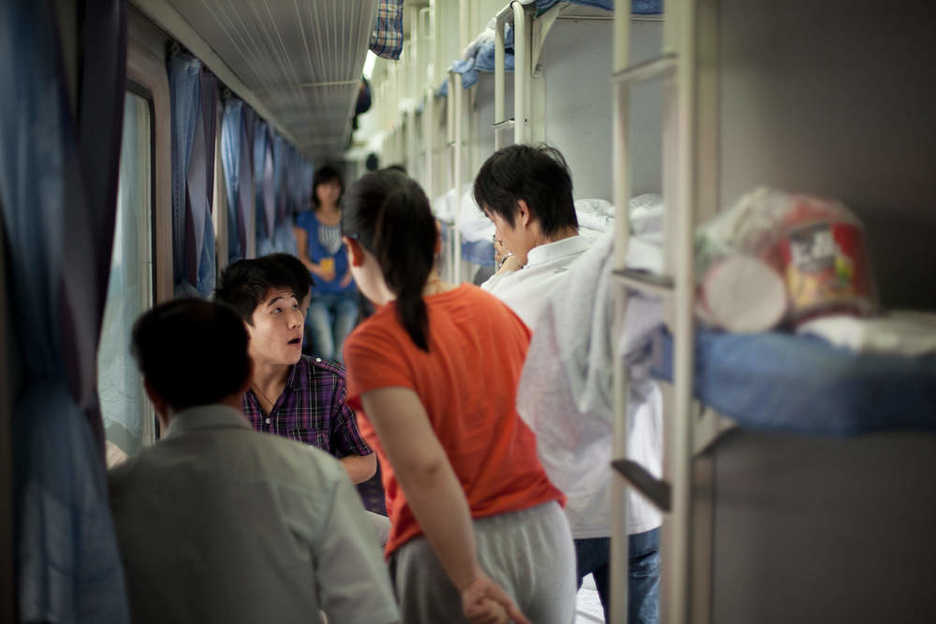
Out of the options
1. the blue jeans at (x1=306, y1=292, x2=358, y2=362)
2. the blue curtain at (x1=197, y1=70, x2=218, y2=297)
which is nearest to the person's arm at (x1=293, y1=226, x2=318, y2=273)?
the blue jeans at (x1=306, y1=292, x2=358, y2=362)

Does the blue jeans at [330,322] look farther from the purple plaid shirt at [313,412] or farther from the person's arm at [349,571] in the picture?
the person's arm at [349,571]

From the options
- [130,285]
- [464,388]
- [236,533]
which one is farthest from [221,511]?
[130,285]

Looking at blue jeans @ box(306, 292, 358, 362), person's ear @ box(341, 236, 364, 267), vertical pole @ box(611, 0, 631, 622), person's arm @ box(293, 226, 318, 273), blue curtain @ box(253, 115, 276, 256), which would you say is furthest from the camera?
person's arm @ box(293, 226, 318, 273)

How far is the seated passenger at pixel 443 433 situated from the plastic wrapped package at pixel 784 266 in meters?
0.54

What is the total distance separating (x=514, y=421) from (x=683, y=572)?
0.48m

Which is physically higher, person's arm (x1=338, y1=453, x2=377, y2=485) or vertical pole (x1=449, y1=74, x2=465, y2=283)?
vertical pole (x1=449, y1=74, x2=465, y2=283)

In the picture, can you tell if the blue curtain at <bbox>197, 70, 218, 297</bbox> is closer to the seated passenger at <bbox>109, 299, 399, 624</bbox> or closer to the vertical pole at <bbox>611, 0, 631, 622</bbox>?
the seated passenger at <bbox>109, 299, 399, 624</bbox>

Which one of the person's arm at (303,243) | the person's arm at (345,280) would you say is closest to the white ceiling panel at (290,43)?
the person's arm at (303,243)

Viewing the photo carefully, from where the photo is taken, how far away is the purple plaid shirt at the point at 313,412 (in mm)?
2760

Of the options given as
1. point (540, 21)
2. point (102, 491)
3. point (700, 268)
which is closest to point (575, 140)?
point (540, 21)

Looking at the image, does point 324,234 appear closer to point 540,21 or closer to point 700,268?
point 540,21

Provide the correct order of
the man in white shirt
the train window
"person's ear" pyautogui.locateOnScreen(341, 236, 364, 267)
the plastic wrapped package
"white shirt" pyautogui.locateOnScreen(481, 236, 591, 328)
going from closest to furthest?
the plastic wrapped package → "person's ear" pyautogui.locateOnScreen(341, 236, 364, 267) → the man in white shirt → "white shirt" pyautogui.locateOnScreen(481, 236, 591, 328) → the train window

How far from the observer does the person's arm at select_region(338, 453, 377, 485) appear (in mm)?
2805

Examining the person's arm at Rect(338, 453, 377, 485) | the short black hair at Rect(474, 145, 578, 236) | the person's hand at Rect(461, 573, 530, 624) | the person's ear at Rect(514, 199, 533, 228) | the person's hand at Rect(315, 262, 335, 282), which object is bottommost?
the person's arm at Rect(338, 453, 377, 485)
